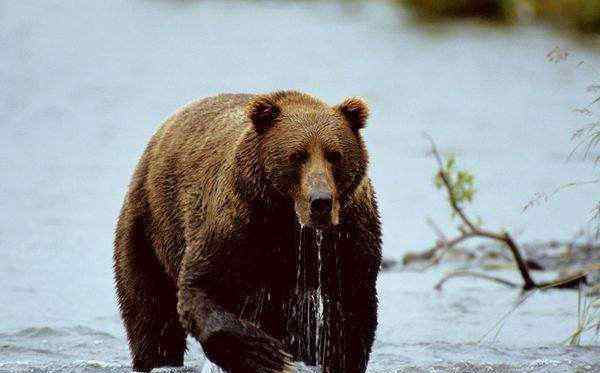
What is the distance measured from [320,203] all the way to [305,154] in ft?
1.02

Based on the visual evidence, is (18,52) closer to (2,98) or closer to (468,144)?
(2,98)

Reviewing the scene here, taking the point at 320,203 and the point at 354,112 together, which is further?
the point at 354,112

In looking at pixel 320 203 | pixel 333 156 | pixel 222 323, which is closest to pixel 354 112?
pixel 333 156

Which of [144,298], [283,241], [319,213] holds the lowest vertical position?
[144,298]

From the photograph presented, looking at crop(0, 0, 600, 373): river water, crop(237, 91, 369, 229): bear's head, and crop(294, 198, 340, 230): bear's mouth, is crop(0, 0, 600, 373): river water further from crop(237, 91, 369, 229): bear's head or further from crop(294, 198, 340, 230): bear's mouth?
crop(294, 198, 340, 230): bear's mouth

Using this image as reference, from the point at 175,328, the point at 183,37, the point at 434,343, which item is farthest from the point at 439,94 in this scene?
the point at 175,328

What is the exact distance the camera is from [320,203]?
A: 5059mm

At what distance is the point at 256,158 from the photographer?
543 cm

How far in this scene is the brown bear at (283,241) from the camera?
17.5ft

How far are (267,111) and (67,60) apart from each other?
19.6 meters

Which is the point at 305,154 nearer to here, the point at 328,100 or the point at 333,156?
the point at 333,156

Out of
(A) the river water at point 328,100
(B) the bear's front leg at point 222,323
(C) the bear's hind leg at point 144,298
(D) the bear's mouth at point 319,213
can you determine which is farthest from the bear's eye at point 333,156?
(A) the river water at point 328,100

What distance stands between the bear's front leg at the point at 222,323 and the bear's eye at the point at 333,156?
2.04 feet

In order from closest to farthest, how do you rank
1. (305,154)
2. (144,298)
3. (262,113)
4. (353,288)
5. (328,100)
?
(305,154), (262,113), (353,288), (144,298), (328,100)
